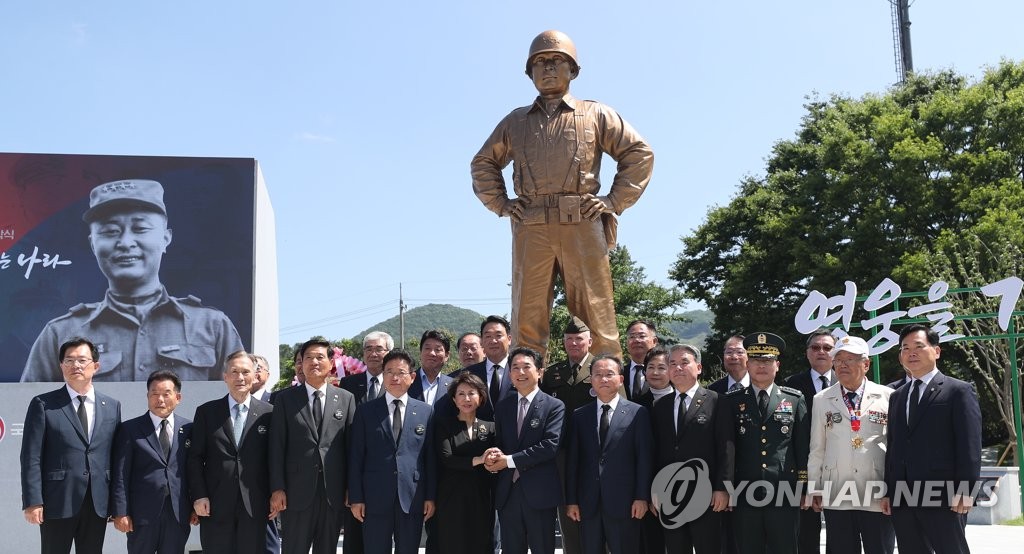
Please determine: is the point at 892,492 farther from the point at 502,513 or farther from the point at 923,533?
the point at 502,513

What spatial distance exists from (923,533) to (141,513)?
444 cm

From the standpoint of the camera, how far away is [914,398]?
488 cm

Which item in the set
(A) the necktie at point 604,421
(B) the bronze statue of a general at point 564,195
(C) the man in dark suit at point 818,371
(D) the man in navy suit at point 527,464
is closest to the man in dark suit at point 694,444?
(A) the necktie at point 604,421

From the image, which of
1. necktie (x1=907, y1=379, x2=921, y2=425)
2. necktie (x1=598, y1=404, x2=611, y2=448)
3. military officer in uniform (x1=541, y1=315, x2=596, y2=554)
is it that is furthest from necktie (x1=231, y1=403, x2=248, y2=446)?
necktie (x1=907, y1=379, x2=921, y2=425)

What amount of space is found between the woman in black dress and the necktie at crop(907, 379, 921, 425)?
2.38 metres

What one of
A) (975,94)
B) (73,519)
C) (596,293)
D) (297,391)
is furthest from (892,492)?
(975,94)

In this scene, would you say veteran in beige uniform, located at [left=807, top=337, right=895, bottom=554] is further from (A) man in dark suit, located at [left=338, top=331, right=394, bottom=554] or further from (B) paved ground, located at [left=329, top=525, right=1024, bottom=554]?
(A) man in dark suit, located at [left=338, top=331, right=394, bottom=554]

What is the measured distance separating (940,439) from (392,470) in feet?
10.0

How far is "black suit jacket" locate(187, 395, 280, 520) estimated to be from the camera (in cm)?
521

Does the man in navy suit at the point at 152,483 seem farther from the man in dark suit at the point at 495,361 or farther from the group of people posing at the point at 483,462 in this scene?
the man in dark suit at the point at 495,361

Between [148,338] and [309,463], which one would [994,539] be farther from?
[148,338]

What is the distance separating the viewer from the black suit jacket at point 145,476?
5188 mm

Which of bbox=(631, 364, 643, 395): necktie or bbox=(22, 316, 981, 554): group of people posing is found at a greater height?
bbox=(631, 364, 643, 395): necktie

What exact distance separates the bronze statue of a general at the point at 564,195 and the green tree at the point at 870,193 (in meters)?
14.5
